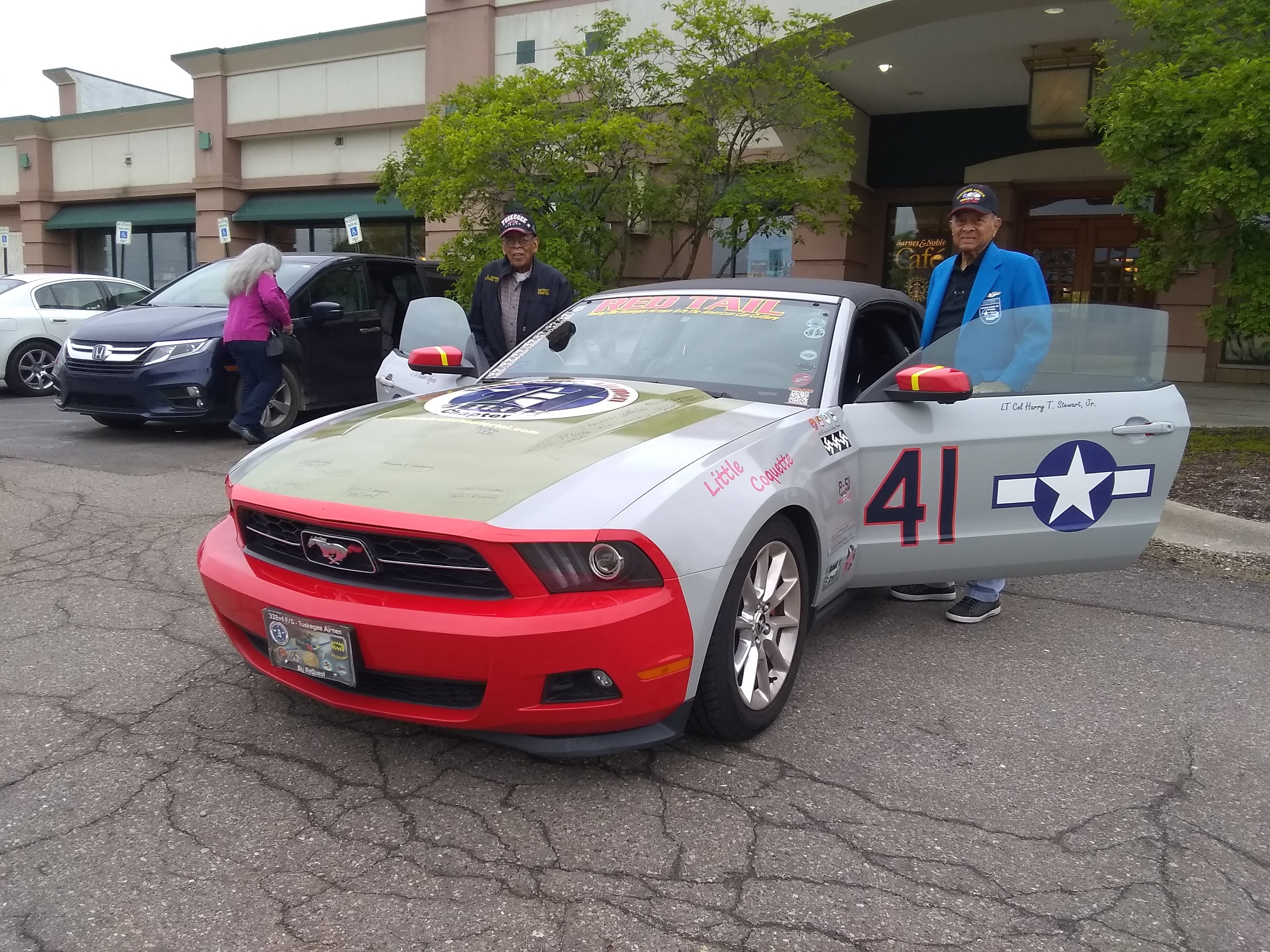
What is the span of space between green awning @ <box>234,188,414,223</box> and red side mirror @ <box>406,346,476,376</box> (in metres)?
15.1

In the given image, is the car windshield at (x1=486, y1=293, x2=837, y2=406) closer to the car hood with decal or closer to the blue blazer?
the car hood with decal

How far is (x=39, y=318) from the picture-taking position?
470 inches

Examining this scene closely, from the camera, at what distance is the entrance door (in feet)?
50.3

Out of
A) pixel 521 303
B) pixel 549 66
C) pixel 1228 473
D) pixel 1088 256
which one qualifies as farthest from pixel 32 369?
pixel 1088 256

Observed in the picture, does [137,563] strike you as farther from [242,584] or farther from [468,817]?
[468,817]

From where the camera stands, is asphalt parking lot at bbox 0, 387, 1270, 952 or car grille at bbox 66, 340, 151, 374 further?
car grille at bbox 66, 340, 151, 374

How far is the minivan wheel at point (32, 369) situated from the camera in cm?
1188

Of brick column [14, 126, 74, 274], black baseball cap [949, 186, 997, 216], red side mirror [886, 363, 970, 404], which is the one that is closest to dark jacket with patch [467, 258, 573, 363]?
black baseball cap [949, 186, 997, 216]

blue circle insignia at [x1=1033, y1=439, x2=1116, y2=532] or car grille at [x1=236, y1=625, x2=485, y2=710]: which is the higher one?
blue circle insignia at [x1=1033, y1=439, x2=1116, y2=532]

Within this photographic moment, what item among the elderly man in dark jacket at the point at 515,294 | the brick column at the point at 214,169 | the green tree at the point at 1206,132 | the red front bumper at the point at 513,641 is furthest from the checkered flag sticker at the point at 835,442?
the brick column at the point at 214,169

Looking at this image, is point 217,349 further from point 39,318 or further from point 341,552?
point 341,552

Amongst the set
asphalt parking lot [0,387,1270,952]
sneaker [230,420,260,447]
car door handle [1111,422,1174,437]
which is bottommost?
asphalt parking lot [0,387,1270,952]

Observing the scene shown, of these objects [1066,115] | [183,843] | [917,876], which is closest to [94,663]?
[183,843]

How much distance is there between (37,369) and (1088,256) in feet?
48.6
